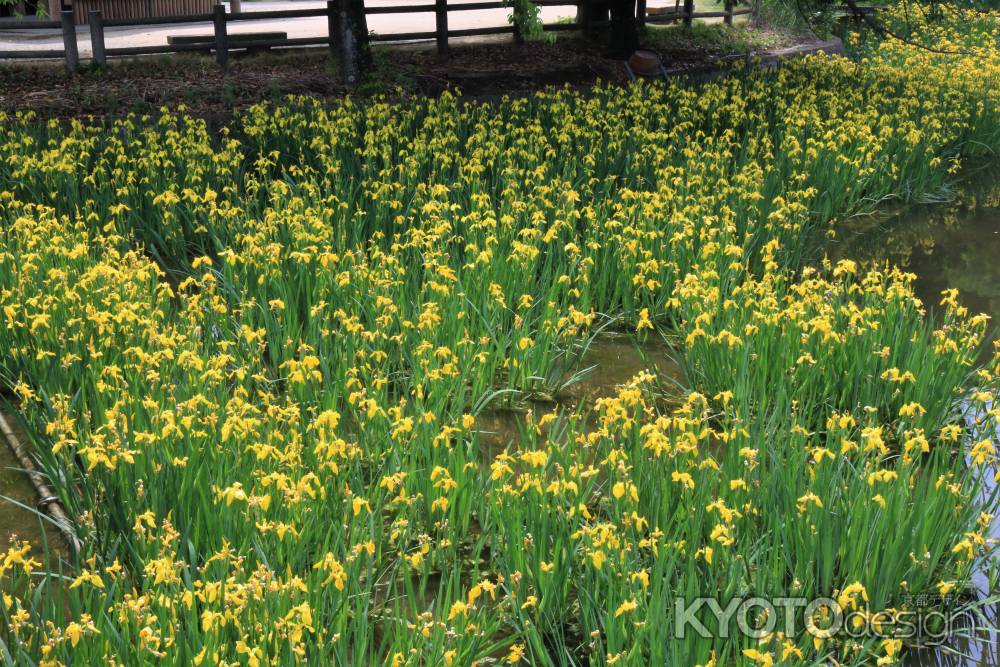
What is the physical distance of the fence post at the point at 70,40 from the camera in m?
15.0

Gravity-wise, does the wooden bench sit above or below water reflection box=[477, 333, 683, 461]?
above

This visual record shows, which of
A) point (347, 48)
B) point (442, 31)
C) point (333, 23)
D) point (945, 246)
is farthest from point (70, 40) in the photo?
point (945, 246)

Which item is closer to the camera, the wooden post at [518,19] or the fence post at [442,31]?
the wooden post at [518,19]

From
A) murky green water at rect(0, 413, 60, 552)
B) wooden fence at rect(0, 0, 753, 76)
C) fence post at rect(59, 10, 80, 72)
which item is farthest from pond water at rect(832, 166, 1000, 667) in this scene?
fence post at rect(59, 10, 80, 72)

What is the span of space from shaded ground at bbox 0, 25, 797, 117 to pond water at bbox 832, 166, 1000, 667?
524cm

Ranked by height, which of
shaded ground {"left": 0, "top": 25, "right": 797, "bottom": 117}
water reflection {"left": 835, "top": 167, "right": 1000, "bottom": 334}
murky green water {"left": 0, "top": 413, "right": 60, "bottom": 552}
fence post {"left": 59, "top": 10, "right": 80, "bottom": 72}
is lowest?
murky green water {"left": 0, "top": 413, "right": 60, "bottom": 552}

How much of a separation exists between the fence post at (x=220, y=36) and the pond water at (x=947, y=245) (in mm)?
10296

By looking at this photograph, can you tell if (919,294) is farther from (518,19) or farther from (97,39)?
(97,39)

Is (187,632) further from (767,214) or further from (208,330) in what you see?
(767,214)

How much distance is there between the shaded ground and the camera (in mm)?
13406

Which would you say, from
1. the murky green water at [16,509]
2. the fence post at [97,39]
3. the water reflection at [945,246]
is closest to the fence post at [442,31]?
the fence post at [97,39]

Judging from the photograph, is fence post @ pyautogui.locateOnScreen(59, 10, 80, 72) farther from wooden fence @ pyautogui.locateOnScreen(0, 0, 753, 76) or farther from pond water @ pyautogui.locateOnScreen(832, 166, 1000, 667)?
pond water @ pyautogui.locateOnScreen(832, 166, 1000, 667)

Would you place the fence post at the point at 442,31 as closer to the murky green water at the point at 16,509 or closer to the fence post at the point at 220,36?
the fence post at the point at 220,36

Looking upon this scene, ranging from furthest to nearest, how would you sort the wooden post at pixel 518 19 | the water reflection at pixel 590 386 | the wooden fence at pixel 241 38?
the wooden post at pixel 518 19 → the wooden fence at pixel 241 38 → the water reflection at pixel 590 386
